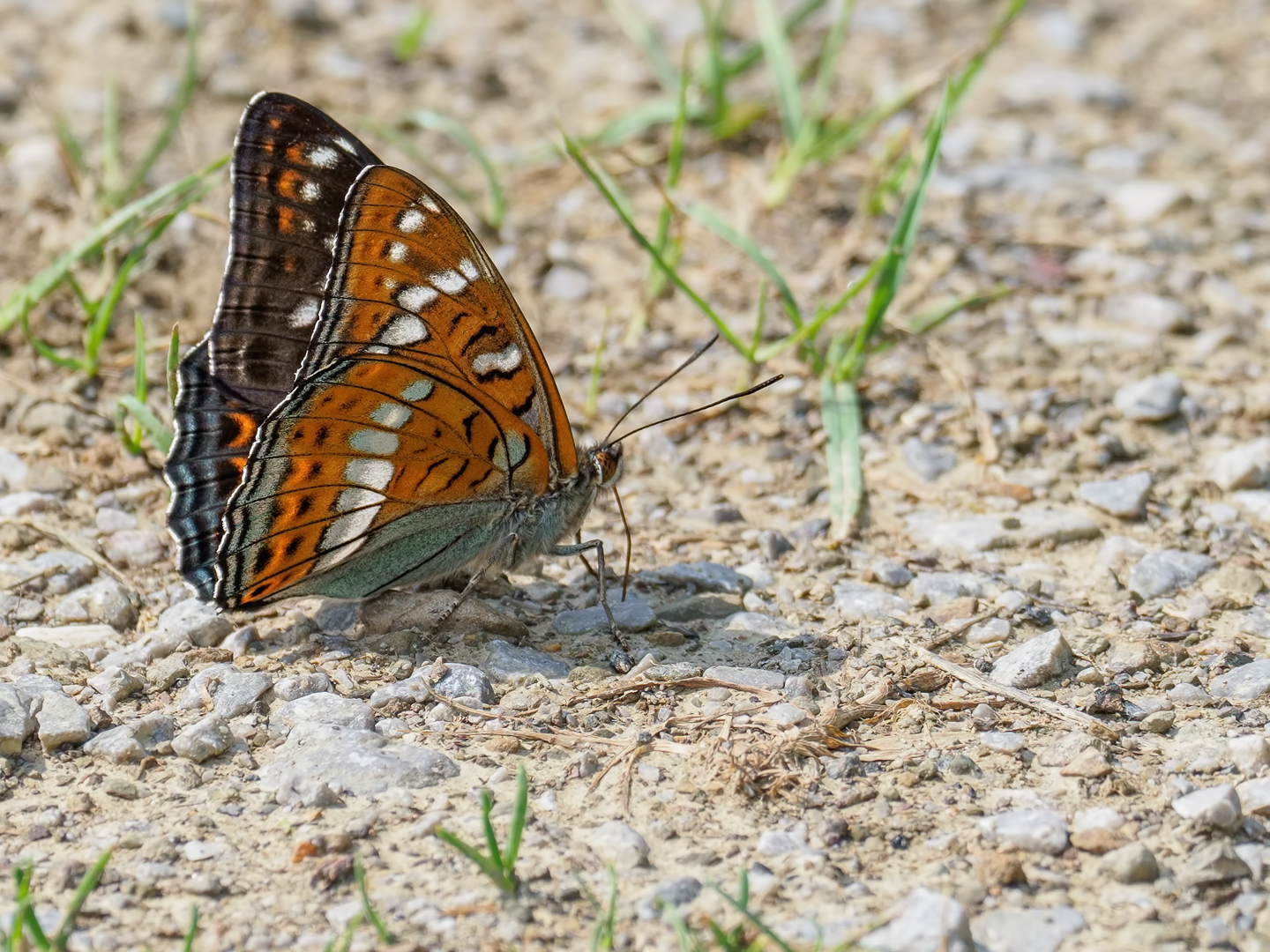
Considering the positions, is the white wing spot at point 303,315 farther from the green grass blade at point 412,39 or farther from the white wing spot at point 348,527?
the green grass blade at point 412,39

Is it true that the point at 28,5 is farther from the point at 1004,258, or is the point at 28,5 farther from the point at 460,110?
the point at 1004,258

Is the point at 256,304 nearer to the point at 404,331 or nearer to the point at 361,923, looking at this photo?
the point at 404,331

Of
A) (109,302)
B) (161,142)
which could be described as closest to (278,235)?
Result: (109,302)

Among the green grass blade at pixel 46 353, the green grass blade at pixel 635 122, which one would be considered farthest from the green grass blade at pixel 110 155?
the green grass blade at pixel 635 122

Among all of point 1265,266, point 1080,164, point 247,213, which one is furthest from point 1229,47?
point 247,213

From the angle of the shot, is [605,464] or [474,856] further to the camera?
[605,464]

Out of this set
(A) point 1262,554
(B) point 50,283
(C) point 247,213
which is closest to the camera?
(C) point 247,213
